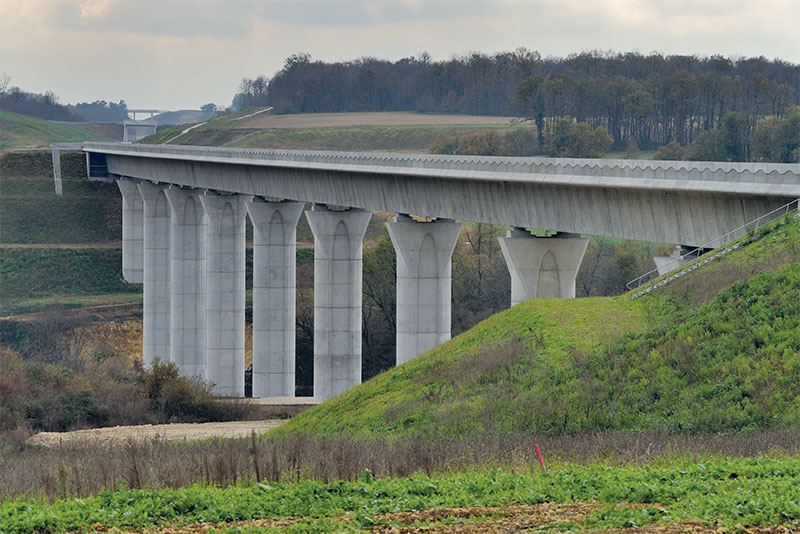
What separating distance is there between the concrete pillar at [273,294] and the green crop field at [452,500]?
5305cm

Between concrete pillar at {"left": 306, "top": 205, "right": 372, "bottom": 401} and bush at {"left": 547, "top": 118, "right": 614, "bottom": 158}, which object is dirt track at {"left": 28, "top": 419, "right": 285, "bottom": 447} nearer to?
concrete pillar at {"left": 306, "top": 205, "right": 372, "bottom": 401}

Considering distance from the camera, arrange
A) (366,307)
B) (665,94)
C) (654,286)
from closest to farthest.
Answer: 1. (654,286)
2. (366,307)
3. (665,94)

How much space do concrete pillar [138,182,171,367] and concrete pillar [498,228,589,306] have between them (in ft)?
163

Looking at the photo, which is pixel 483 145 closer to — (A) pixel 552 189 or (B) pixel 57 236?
(B) pixel 57 236

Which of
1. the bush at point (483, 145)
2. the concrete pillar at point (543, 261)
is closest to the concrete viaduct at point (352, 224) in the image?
the concrete pillar at point (543, 261)

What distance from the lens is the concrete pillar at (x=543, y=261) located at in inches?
1945

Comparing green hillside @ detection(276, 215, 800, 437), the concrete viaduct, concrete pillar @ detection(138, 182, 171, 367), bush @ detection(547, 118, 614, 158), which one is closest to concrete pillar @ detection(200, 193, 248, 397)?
the concrete viaduct

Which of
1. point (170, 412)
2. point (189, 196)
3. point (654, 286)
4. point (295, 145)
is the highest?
point (295, 145)

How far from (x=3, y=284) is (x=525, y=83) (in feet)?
208

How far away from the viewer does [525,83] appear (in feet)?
476

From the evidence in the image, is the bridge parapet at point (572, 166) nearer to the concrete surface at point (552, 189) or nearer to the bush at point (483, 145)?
the concrete surface at point (552, 189)

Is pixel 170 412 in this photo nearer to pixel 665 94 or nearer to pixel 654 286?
pixel 654 286

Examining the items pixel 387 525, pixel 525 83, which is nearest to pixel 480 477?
pixel 387 525

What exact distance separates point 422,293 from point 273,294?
17352 mm
